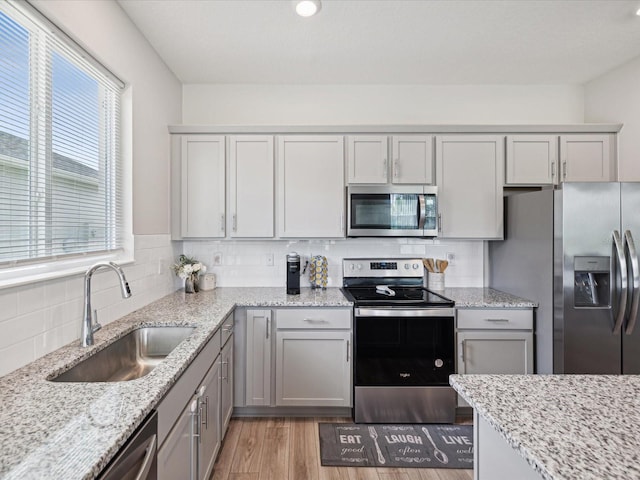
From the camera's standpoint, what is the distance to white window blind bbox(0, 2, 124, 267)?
4.20 feet

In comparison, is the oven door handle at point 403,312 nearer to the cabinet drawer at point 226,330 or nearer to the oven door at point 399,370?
the oven door at point 399,370

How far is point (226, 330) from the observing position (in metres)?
2.15

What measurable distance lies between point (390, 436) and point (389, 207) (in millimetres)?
1634

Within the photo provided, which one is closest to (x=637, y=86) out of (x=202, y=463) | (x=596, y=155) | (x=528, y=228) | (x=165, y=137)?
(x=596, y=155)

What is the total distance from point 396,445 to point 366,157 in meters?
2.07

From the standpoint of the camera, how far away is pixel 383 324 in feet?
7.82

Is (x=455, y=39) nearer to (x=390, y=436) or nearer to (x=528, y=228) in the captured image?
(x=528, y=228)

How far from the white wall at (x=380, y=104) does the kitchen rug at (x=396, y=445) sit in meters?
2.47

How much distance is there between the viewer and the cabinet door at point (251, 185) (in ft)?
8.88

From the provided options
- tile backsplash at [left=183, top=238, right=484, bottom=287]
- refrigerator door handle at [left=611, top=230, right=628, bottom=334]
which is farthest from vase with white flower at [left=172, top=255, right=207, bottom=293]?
refrigerator door handle at [left=611, top=230, right=628, bottom=334]

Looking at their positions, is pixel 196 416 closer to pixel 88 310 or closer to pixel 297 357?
pixel 88 310

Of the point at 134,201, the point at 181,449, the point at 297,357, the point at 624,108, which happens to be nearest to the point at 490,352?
the point at 297,357

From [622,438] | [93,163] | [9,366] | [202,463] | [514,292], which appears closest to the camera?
[622,438]

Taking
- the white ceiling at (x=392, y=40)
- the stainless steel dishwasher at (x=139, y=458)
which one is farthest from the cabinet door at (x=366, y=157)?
the stainless steel dishwasher at (x=139, y=458)
